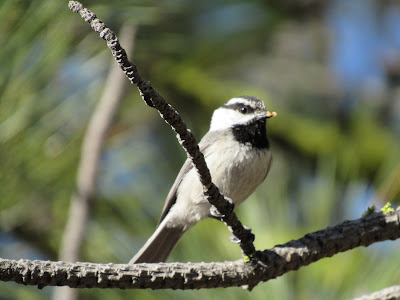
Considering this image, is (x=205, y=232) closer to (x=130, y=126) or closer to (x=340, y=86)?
(x=130, y=126)

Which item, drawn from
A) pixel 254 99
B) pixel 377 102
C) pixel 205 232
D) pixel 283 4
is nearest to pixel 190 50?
pixel 254 99

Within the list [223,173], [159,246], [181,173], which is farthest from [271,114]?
[159,246]

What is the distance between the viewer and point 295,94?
12.6 feet

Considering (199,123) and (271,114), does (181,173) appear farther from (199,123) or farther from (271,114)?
(199,123)

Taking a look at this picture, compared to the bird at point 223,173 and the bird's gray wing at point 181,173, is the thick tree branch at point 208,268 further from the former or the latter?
the bird's gray wing at point 181,173

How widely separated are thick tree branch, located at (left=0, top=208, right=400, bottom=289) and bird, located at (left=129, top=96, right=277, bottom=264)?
68 cm

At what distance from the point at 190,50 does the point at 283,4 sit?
47.0 inches

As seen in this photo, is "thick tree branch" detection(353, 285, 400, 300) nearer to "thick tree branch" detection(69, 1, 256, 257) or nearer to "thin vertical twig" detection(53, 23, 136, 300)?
"thick tree branch" detection(69, 1, 256, 257)

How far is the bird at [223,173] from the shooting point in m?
2.26

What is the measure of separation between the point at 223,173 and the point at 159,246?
0.43 metres

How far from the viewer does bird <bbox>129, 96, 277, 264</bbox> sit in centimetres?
226

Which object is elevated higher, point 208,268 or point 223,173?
point 223,173

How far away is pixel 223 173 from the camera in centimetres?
225

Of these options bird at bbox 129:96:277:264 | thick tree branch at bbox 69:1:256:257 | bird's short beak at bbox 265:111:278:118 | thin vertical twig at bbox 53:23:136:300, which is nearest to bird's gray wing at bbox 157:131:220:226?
bird at bbox 129:96:277:264
